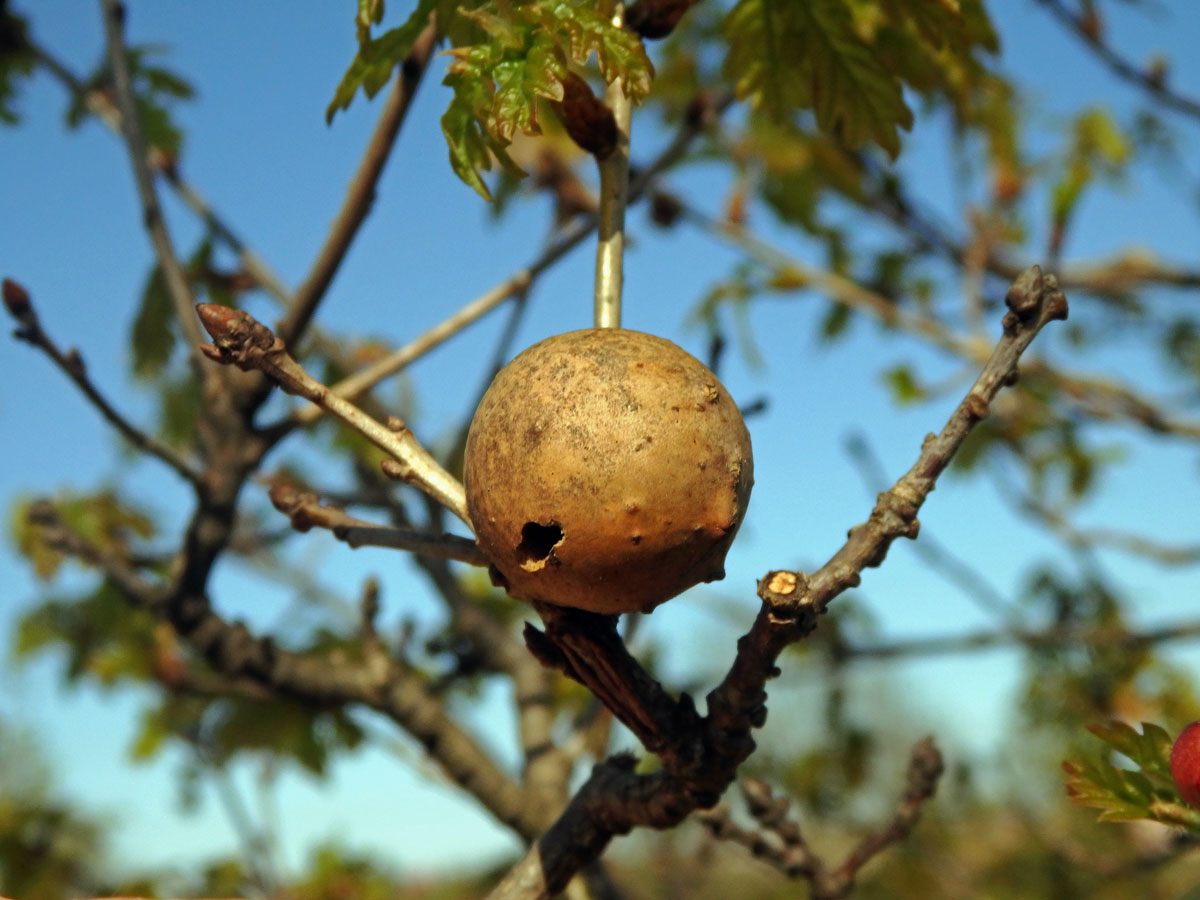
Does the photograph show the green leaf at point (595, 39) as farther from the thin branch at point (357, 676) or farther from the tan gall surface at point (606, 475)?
the thin branch at point (357, 676)

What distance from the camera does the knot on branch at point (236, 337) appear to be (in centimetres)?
136

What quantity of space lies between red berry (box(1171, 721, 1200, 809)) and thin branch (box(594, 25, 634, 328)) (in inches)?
38.8

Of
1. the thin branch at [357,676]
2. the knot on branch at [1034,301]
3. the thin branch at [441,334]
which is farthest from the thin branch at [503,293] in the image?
the knot on branch at [1034,301]

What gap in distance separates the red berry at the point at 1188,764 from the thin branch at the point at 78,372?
236cm

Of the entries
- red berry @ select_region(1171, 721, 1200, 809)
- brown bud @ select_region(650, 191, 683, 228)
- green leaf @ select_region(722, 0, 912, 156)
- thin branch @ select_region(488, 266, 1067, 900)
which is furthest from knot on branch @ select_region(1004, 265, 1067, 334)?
brown bud @ select_region(650, 191, 683, 228)

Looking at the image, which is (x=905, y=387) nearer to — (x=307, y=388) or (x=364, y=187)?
(x=364, y=187)

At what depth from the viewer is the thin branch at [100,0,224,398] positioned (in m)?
2.90

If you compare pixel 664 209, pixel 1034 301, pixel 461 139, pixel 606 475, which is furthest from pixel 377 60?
pixel 664 209

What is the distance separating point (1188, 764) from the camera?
1348 millimetres

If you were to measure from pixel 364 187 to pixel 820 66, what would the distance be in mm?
1171

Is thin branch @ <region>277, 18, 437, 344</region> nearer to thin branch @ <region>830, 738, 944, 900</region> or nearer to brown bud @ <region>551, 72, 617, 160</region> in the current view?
brown bud @ <region>551, 72, 617, 160</region>

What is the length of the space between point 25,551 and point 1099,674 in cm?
536

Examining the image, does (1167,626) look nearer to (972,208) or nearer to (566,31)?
(972,208)

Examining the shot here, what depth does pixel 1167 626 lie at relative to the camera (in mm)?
4129
